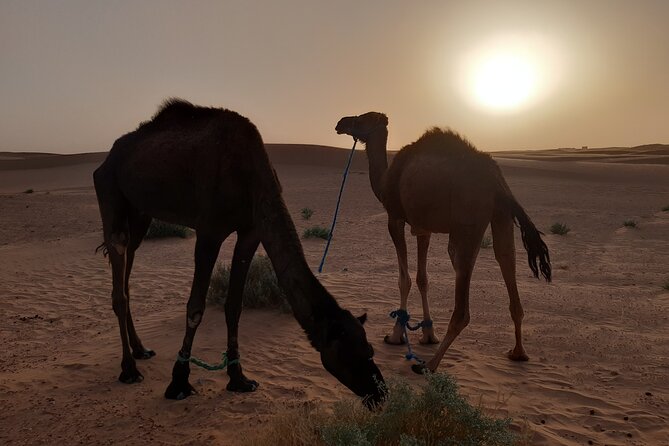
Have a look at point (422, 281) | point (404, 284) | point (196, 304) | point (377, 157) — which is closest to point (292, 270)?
point (196, 304)

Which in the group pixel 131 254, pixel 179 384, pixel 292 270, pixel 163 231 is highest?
pixel 292 270

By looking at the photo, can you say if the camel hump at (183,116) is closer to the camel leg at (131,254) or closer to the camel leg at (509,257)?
the camel leg at (131,254)

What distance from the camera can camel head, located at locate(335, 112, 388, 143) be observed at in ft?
22.9

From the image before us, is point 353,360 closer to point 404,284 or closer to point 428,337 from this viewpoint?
point 404,284

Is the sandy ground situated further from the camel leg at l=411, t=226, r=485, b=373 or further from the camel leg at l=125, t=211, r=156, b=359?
the camel leg at l=411, t=226, r=485, b=373

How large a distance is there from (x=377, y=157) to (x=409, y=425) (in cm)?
444

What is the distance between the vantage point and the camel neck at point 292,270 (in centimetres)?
333

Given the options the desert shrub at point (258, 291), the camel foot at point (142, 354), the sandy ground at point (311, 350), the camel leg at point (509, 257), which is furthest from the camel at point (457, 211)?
the camel foot at point (142, 354)

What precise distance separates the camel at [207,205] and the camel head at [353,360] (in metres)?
0.03

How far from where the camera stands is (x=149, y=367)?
5.27 metres

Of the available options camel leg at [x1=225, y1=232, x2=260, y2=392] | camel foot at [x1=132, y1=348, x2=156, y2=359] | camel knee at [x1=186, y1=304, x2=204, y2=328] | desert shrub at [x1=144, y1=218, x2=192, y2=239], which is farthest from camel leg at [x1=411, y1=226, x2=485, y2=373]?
desert shrub at [x1=144, y1=218, x2=192, y2=239]

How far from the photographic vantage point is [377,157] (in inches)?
269

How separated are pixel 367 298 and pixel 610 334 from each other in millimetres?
3812

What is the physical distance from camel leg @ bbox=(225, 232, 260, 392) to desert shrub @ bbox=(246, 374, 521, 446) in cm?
142
